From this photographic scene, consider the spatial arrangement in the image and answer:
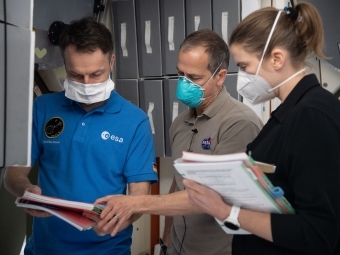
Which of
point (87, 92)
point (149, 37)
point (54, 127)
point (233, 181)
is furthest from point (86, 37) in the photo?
point (149, 37)

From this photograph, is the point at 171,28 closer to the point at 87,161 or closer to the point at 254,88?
the point at 87,161

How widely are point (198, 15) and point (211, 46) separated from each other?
29.4 inches

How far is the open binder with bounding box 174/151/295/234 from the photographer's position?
0.85m

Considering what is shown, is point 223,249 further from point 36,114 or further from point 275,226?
point 36,114

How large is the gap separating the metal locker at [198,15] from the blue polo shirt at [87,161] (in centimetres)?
105

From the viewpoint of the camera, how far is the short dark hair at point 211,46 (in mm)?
1708

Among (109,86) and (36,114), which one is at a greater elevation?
(109,86)

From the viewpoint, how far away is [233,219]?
38.1 inches

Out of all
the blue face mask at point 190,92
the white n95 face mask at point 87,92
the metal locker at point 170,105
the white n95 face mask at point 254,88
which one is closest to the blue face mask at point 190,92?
the blue face mask at point 190,92

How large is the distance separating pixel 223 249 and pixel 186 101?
0.60 m

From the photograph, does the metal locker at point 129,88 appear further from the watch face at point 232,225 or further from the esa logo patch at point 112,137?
the watch face at point 232,225

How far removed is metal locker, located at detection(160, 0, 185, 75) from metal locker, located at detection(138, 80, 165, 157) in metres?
0.12

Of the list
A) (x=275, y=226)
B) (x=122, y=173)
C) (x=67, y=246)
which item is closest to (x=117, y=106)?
(x=122, y=173)

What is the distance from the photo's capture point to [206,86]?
67.5 inches
